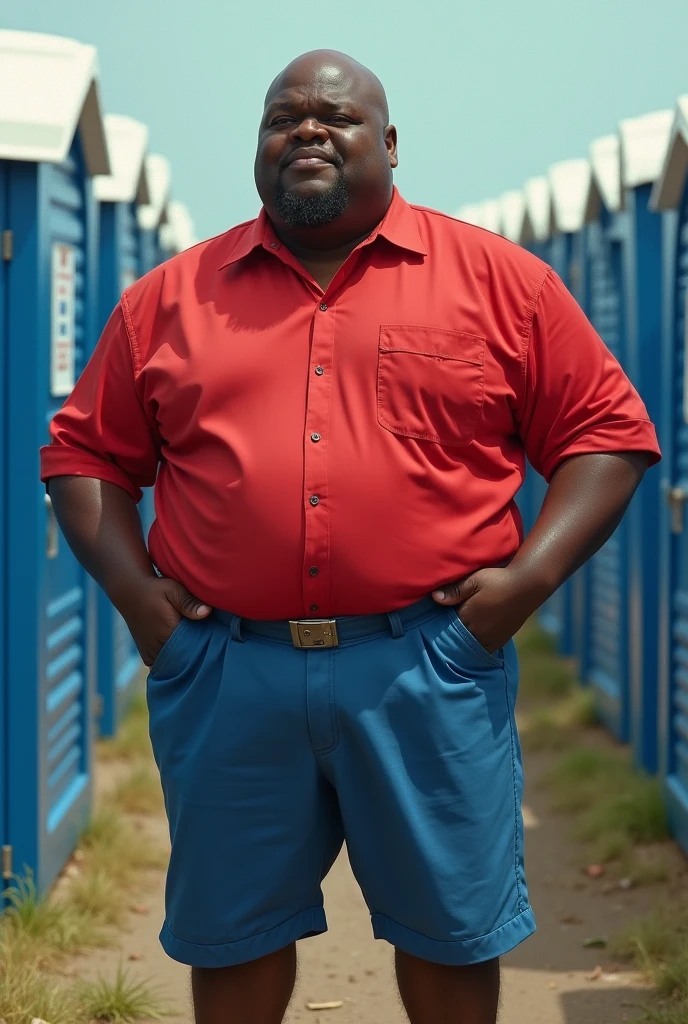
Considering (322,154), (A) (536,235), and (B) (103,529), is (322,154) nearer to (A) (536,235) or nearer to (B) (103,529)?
(B) (103,529)

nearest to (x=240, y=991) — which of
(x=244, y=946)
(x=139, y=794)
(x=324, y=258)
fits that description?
(x=244, y=946)

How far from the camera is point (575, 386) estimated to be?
2.88 metres

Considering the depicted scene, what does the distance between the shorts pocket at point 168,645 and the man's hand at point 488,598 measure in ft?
1.67

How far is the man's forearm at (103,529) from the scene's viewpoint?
305 centimetres

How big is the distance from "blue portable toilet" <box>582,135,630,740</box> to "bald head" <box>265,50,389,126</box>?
4.10 meters

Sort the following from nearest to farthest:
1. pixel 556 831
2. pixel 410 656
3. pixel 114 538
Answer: pixel 410 656 < pixel 114 538 < pixel 556 831

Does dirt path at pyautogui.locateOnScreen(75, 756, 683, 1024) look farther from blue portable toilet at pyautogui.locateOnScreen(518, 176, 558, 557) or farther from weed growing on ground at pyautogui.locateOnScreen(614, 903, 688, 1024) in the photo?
blue portable toilet at pyautogui.locateOnScreen(518, 176, 558, 557)

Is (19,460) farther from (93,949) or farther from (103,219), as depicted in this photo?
(103,219)

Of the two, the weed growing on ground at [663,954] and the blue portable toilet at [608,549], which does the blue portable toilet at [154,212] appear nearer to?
the blue portable toilet at [608,549]

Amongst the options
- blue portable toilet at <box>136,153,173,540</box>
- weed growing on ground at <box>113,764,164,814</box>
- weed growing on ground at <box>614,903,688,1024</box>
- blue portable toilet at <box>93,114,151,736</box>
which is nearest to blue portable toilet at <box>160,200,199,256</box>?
blue portable toilet at <box>136,153,173,540</box>

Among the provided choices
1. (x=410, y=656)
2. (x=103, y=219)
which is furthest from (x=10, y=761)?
(x=103, y=219)

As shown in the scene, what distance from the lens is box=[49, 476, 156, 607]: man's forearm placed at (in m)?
3.05

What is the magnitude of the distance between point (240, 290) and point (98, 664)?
449cm

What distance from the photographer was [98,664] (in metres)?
7.17
